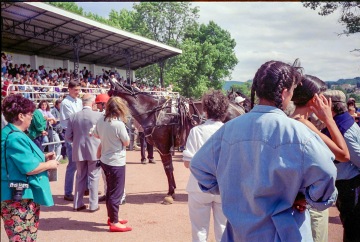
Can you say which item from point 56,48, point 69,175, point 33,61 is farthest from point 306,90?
point 33,61

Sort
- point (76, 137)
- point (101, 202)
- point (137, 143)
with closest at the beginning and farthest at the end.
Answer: point (76, 137) < point (101, 202) < point (137, 143)

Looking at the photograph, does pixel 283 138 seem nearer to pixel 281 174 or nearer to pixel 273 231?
pixel 281 174

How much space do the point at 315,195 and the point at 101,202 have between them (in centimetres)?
527

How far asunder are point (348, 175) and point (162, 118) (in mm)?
4018

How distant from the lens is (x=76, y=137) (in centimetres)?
568

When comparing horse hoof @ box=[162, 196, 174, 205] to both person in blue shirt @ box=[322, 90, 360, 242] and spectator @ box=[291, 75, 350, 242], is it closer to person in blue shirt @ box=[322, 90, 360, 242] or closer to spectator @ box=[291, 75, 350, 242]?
person in blue shirt @ box=[322, 90, 360, 242]

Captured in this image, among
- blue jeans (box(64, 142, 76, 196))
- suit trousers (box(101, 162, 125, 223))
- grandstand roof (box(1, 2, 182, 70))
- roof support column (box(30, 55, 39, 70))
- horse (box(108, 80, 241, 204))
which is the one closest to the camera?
suit trousers (box(101, 162, 125, 223))

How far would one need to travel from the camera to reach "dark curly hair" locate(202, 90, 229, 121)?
3342mm

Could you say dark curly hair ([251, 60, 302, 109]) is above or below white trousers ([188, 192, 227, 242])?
above

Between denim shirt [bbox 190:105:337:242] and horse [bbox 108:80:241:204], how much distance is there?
463 cm

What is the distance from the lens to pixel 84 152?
5586mm

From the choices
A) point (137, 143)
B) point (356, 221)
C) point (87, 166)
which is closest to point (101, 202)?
point (87, 166)

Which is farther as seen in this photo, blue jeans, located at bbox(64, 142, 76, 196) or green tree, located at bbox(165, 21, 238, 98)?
green tree, located at bbox(165, 21, 238, 98)

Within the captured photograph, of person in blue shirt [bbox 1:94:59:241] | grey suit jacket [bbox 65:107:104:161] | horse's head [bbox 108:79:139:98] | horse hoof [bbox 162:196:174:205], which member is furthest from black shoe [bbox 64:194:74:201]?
person in blue shirt [bbox 1:94:59:241]
